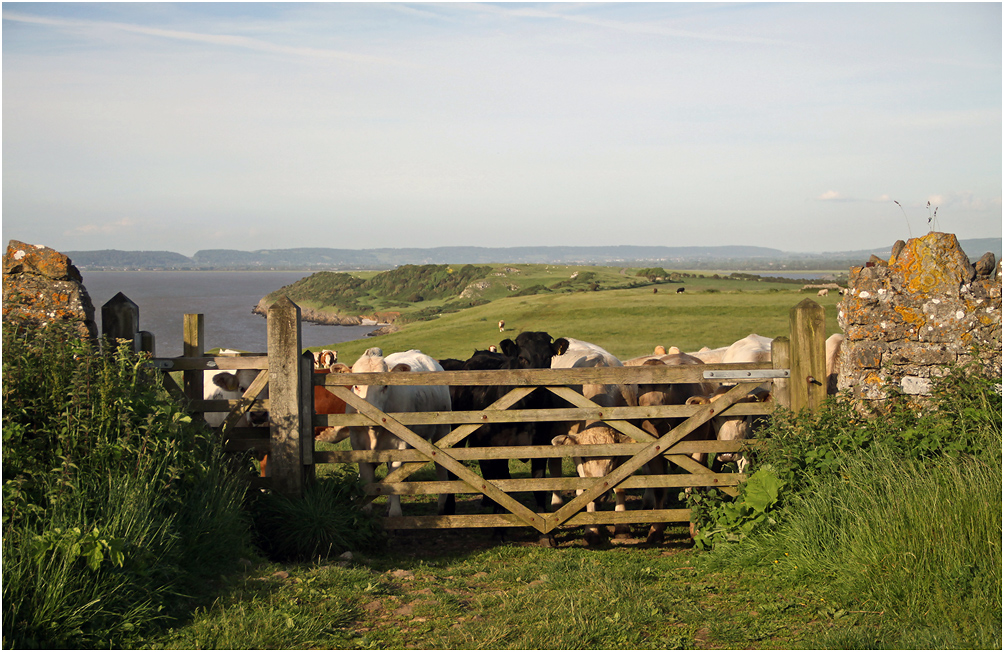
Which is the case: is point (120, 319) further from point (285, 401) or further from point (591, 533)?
point (591, 533)

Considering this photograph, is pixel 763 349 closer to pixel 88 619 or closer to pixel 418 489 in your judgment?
pixel 418 489

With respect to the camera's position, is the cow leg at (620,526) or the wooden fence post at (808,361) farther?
the cow leg at (620,526)

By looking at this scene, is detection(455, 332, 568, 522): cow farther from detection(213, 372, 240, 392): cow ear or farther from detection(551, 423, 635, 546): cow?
detection(213, 372, 240, 392): cow ear

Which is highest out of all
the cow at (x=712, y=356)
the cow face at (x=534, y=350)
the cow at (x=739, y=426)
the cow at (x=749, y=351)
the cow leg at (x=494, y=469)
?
the cow face at (x=534, y=350)

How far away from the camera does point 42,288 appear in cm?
654

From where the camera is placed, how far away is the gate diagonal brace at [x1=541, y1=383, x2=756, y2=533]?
6.98 m

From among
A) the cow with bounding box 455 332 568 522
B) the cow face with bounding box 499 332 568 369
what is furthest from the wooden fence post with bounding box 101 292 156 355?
the cow face with bounding box 499 332 568 369

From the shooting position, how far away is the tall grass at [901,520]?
444 cm

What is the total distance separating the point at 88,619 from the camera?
14.1 feet

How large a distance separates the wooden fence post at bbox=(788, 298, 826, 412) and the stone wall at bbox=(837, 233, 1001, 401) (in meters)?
0.27

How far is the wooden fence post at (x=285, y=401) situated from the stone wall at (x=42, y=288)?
1.60 m

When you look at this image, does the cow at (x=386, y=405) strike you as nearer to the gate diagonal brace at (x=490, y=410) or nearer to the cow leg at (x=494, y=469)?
the cow leg at (x=494, y=469)

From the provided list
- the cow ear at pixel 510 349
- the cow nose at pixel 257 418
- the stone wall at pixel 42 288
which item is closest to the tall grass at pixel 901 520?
the cow ear at pixel 510 349

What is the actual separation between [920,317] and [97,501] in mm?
6785
